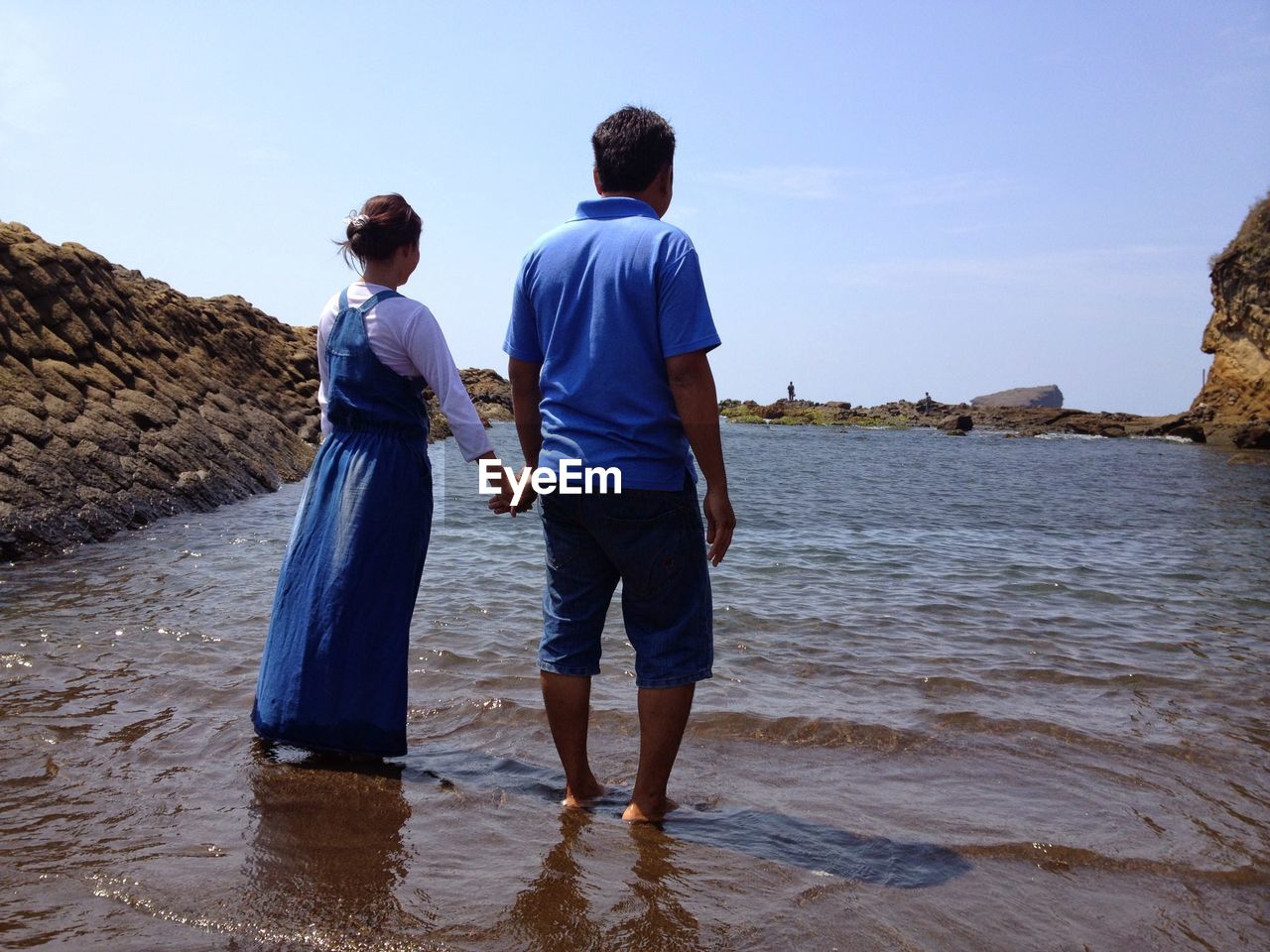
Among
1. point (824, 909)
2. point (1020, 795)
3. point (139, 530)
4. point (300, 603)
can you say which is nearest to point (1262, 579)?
point (1020, 795)

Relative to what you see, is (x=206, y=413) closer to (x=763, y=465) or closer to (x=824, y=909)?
(x=824, y=909)

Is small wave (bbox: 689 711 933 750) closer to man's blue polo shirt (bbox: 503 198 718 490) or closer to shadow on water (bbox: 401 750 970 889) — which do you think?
shadow on water (bbox: 401 750 970 889)

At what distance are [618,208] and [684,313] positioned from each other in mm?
434

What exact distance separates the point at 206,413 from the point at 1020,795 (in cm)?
1181

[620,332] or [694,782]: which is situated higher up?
[620,332]

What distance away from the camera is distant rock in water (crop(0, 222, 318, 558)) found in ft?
27.7

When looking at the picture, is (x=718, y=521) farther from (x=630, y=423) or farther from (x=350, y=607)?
(x=350, y=607)

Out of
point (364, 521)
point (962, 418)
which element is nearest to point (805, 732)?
point (364, 521)

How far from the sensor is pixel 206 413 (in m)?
13.0

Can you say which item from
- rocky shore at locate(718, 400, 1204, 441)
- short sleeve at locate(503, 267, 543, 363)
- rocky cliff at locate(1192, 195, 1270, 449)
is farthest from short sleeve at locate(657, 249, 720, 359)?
rocky shore at locate(718, 400, 1204, 441)

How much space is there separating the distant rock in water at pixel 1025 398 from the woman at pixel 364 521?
127 meters

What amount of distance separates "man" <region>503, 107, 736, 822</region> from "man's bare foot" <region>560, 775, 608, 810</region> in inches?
7.9

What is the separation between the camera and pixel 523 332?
313 cm

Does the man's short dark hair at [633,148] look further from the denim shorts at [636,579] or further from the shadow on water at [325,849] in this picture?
the shadow on water at [325,849]
